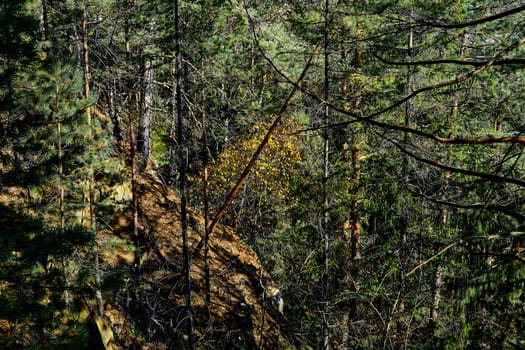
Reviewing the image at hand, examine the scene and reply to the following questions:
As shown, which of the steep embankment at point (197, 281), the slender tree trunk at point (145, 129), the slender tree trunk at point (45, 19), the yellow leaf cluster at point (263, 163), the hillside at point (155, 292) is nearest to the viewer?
the hillside at point (155, 292)

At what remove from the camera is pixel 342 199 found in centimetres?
1108

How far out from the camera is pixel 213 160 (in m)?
11.1


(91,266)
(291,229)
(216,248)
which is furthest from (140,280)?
(291,229)

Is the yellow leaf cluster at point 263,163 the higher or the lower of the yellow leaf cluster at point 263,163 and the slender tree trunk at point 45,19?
the lower

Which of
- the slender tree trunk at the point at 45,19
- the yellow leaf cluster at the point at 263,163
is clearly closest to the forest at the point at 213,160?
the slender tree trunk at the point at 45,19

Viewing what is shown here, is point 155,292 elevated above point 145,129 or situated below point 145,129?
below

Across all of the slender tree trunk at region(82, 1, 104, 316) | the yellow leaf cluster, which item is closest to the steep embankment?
the slender tree trunk at region(82, 1, 104, 316)

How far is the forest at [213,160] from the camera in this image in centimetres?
812

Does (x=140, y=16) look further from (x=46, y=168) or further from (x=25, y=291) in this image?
(x=25, y=291)

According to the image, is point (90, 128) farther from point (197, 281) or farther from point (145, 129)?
point (197, 281)

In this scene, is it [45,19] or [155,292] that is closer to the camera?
[45,19]

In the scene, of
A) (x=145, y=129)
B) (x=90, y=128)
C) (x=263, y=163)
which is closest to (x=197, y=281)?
(x=145, y=129)

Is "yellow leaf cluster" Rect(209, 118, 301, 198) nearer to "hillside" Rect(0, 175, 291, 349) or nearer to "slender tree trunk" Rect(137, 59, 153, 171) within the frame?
"hillside" Rect(0, 175, 291, 349)

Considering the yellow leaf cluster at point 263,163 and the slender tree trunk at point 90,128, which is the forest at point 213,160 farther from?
the yellow leaf cluster at point 263,163
